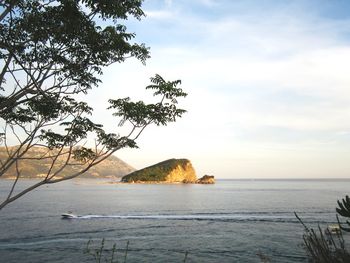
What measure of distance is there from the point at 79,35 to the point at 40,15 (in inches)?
58.1

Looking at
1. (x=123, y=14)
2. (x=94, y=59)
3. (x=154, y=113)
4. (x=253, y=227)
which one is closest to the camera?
(x=123, y=14)

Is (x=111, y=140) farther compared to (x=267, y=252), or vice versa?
(x=267, y=252)

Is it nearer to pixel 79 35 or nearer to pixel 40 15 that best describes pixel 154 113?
pixel 79 35

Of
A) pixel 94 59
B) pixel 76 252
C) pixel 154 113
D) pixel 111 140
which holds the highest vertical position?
pixel 94 59

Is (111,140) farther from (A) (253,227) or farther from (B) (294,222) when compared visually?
(B) (294,222)

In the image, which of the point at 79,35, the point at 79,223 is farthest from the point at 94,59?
the point at 79,223

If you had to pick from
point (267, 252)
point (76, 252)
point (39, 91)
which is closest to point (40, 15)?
point (39, 91)

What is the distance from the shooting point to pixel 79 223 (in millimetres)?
58125

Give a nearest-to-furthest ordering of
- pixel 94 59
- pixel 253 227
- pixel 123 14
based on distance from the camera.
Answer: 1. pixel 123 14
2. pixel 94 59
3. pixel 253 227

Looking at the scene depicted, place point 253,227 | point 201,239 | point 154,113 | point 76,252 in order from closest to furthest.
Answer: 1. point 154,113
2. point 76,252
3. point 201,239
4. point 253,227

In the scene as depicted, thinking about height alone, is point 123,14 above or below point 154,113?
above

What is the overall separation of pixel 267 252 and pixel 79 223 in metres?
32.3

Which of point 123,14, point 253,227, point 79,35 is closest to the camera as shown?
point 123,14

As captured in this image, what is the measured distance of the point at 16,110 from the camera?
1834 cm
